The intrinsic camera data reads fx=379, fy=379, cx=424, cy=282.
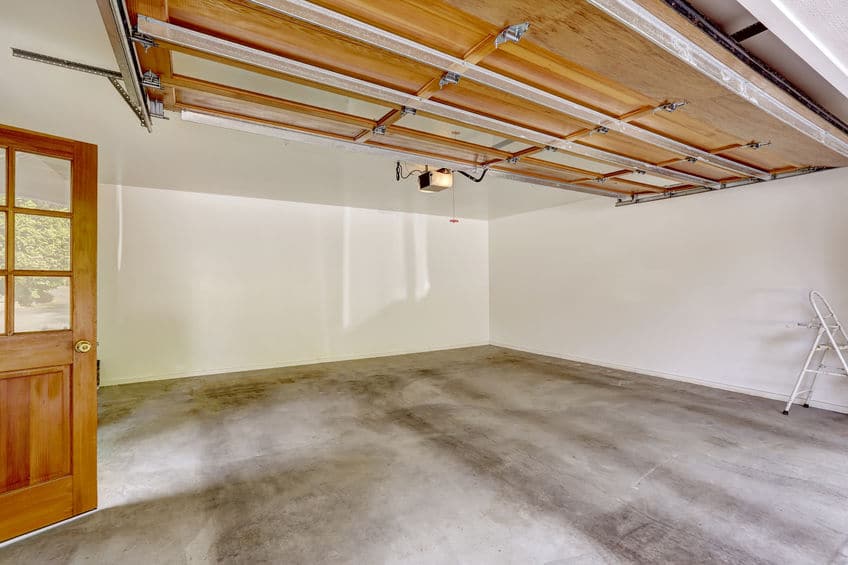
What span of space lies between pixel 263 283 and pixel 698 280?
6.05 meters

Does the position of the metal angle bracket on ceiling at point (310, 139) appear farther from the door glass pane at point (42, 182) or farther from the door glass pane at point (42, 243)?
the door glass pane at point (42, 243)

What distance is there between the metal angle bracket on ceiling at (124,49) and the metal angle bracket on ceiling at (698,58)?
173 centimetres

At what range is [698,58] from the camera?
1.77 meters

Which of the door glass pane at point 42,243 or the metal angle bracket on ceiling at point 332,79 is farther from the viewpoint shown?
the door glass pane at point 42,243

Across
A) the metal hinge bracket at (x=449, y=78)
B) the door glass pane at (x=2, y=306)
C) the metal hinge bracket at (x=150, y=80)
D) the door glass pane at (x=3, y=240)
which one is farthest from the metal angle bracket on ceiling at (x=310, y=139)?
the door glass pane at (x=2, y=306)

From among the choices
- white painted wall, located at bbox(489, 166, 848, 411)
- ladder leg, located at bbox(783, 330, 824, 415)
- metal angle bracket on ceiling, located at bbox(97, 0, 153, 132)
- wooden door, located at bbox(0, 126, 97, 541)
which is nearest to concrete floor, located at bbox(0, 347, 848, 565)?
ladder leg, located at bbox(783, 330, 824, 415)

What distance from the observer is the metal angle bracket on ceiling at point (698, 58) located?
4.77ft

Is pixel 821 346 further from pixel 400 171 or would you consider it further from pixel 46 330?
pixel 46 330

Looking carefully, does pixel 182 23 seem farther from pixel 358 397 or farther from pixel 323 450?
pixel 358 397

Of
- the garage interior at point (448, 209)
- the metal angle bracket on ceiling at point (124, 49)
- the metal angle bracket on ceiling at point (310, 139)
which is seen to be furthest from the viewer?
the metal angle bracket on ceiling at point (310, 139)

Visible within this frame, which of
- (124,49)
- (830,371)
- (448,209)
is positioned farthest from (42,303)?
(830,371)

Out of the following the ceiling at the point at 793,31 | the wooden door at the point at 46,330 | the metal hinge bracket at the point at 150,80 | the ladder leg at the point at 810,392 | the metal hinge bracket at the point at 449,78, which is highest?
the ceiling at the point at 793,31

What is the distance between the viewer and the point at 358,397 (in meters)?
4.42

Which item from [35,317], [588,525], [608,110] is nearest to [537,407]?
[588,525]
